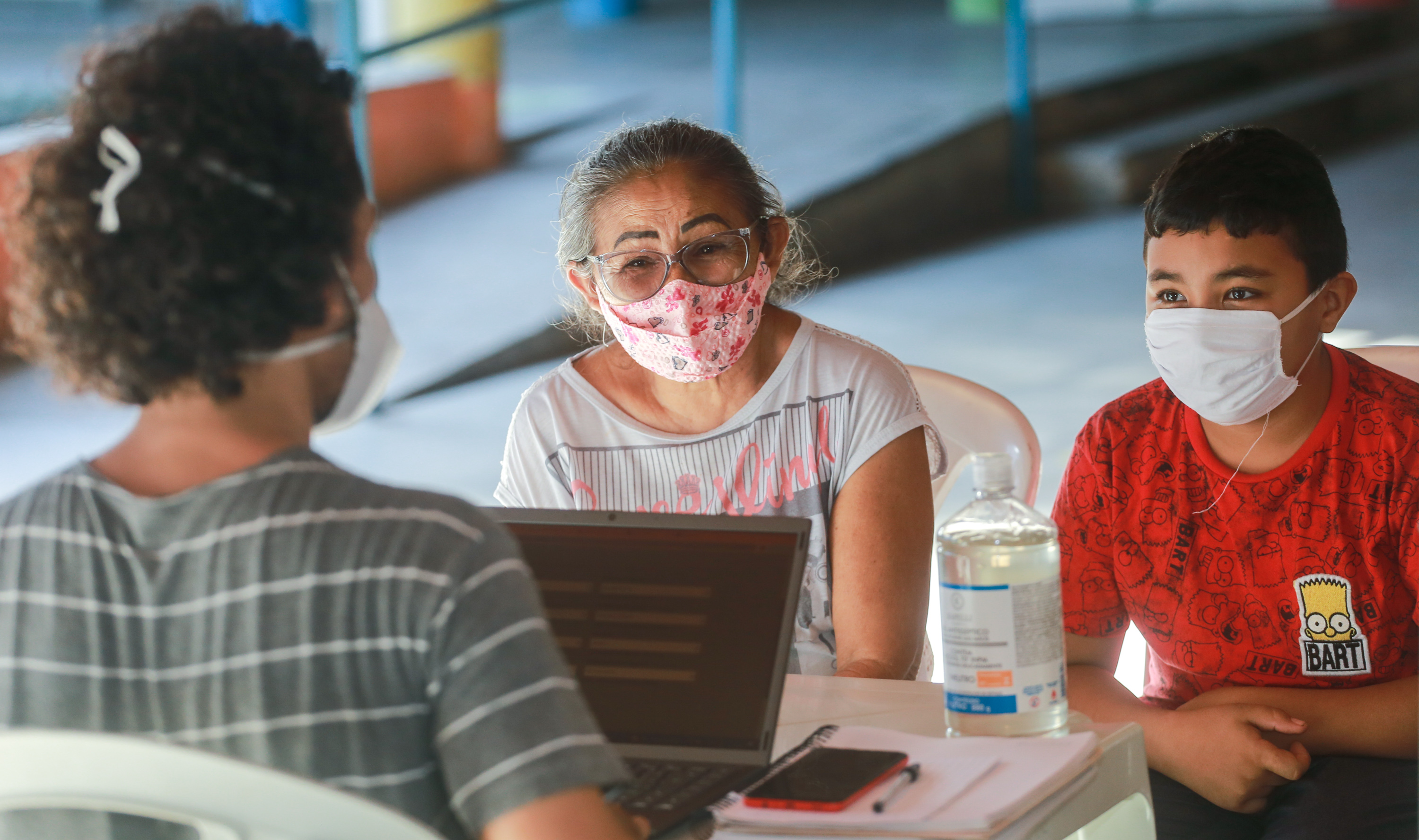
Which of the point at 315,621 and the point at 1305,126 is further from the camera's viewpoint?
the point at 1305,126

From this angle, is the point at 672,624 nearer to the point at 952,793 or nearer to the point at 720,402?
the point at 952,793

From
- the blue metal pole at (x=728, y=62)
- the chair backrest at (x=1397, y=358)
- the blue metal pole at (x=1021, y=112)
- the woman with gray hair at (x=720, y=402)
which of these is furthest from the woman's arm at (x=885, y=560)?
the blue metal pole at (x=1021, y=112)

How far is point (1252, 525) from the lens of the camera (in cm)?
177

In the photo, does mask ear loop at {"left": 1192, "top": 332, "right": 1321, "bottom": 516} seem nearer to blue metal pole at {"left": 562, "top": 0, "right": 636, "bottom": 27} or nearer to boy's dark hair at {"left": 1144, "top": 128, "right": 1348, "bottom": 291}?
boy's dark hair at {"left": 1144, "top": 128, "right": 1348, "bottom": 291}

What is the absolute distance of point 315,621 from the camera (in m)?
0.94

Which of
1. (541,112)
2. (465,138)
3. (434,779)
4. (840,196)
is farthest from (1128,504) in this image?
(541,112)

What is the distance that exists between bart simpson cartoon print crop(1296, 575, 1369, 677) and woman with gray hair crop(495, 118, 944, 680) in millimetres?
450

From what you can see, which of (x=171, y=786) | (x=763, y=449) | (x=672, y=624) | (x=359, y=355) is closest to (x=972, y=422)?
(x=763, y=449)

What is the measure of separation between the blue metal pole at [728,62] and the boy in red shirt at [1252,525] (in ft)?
14.8

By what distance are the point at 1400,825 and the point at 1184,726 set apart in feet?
0.79

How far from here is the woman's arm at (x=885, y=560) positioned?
5.88 ft

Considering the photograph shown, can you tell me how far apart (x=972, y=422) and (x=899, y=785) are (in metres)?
1.11

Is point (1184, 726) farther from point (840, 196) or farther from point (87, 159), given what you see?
point (840, 196)

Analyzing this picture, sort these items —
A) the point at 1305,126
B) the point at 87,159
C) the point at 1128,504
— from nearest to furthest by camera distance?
the point at 87,159 < the point at 1128,504 < the point at 1305,126
